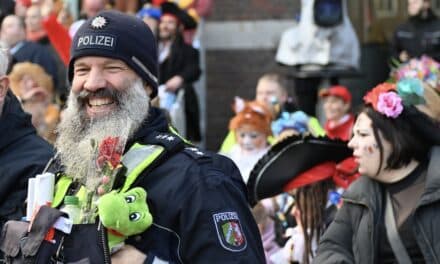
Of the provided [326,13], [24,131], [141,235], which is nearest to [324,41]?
[326,13]

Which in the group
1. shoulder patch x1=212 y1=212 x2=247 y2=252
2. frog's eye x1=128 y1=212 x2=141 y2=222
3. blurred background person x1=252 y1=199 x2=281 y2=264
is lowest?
blurred background person x1=252 y1=199 x2=281 y2=264

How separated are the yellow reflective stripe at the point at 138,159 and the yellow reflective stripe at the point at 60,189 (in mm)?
259

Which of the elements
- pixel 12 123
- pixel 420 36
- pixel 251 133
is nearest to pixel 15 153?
pixel 12 123

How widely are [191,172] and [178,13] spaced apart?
789 cm

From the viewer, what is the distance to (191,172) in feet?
11.7

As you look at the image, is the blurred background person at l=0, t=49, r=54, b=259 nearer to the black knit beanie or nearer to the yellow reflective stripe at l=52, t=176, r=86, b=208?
the yellow reflective stripe at l=52, t=176, r=86, b=208

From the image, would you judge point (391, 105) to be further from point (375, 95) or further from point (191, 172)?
point (191, 172)

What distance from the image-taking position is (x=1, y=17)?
12070 mm

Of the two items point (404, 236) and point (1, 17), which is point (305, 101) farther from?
point (404, 236)

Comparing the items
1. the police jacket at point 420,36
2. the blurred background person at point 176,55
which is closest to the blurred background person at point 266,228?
the blurred background person at point 176,55

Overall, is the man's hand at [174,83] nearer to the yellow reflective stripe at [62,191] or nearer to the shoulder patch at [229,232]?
the yellow reflective stripe at [62,191]

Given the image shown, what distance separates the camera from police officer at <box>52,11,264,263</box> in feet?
11.5

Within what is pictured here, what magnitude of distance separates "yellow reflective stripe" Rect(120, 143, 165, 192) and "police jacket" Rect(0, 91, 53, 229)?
2.65 ft

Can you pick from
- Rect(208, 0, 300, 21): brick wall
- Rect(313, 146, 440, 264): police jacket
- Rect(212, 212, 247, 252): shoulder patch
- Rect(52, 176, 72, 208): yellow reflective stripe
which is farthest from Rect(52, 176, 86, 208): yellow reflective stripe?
Rect(208, 0, 300, 21): brick wall
